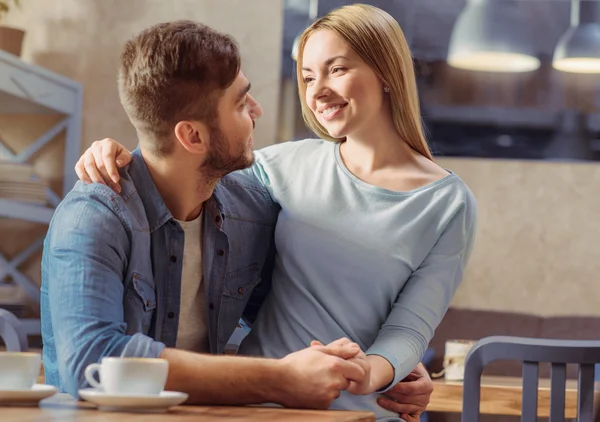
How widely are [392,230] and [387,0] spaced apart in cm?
252

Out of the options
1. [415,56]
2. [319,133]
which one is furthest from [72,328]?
[415,56]

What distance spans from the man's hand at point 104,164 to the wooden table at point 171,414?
1.05ft

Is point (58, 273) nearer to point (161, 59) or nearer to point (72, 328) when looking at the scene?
point (72, 328)

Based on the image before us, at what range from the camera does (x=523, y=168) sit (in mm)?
3754

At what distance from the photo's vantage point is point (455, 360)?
2643 millimetres

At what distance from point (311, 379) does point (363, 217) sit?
42cm

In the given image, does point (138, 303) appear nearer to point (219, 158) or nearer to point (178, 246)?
point (178, 246)

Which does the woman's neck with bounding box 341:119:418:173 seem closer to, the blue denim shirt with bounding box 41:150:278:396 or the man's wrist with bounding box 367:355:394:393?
the blue denim shirt with bounding box 41:150:278:396

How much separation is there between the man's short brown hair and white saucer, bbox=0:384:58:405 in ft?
1.62

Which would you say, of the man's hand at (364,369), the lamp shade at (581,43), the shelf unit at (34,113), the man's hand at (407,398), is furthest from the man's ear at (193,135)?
the lamp shade at (581,43)

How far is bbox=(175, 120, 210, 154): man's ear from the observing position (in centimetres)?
139

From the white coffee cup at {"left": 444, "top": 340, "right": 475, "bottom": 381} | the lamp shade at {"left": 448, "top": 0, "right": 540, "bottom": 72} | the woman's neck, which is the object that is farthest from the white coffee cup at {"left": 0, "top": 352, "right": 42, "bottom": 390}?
the lamp shade at {"left": 448, "top": 0, "right": 540, "bottom": 72}

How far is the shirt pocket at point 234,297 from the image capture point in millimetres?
1415

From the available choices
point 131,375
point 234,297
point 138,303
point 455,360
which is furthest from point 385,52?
point 455,360
